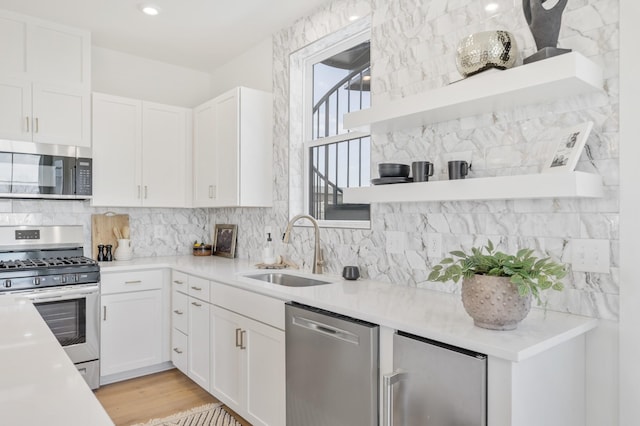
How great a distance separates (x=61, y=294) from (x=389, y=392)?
2478 millimetres

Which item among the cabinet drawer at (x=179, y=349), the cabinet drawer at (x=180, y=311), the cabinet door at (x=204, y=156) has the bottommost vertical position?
the cabinet drawer at (x=179, y=349)

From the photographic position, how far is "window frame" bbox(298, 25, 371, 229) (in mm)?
2936

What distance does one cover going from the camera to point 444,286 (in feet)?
7.09

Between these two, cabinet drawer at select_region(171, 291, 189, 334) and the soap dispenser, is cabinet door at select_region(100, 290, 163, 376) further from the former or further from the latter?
the soap dispenser

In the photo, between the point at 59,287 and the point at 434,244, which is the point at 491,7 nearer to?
the point at 434,244

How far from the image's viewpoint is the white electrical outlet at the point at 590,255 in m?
1.62

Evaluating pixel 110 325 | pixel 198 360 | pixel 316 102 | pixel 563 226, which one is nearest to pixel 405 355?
pixel 563 226

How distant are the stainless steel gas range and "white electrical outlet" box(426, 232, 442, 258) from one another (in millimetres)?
2377

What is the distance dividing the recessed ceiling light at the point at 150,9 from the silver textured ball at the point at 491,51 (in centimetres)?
228

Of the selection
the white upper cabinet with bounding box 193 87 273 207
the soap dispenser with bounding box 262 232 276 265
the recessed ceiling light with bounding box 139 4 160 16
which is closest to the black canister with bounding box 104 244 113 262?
the white upper cabinet with bounding box 193 87 273 207

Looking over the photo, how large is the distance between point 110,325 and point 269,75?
232 centimetres

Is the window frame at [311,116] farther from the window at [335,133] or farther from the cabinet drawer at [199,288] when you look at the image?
the cabinet drawer at [199,288]

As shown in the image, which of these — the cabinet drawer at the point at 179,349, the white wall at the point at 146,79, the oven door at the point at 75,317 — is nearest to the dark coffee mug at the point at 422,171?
the cabinet drawer at the point at 179,349

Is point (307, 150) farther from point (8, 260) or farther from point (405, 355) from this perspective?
point (8, 260)
